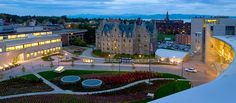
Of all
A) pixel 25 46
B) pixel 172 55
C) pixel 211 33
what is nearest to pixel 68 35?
pixel 25 46

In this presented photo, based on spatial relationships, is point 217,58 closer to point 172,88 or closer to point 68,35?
point 172,88

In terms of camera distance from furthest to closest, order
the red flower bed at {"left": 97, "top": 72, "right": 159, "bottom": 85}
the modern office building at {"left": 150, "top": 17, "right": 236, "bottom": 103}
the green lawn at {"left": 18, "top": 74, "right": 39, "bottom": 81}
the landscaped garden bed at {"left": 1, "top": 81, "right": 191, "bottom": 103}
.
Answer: the green lawn at {"left": 18, "top": 74, "right": 39, "bottom": 81} → the red flower bed at {"left": 97, "top": 72, "right": 159, "bottom": 85} → the landscaped garden bed at {"left": 1, "top": 81, "right": 191, "bottom": 103} → the modern office building at {"left": 150, "top": 17, "right": 236, "bottom": 103}

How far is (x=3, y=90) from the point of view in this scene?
3894 cm

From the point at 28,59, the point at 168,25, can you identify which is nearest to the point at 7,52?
the point at 28,59

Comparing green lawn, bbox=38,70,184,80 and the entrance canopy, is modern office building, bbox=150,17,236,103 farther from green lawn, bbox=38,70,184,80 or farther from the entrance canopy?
green lawn, bbox=38,70,184,80

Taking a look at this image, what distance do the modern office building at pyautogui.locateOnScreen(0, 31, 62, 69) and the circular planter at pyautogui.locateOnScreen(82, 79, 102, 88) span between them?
2140 centimetres

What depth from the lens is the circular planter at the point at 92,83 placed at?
130 feet

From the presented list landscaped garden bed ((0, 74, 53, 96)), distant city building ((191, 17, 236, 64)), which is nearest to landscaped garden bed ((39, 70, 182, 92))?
landscaped garden bed ((0, 74, 53, 96))

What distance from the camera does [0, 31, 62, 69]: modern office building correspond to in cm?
5800

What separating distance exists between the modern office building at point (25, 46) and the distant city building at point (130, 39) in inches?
505

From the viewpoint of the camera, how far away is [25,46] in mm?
63312

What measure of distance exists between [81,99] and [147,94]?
320 inches

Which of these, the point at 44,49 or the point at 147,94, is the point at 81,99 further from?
the point at 44,49

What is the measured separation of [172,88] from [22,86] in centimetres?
2069
